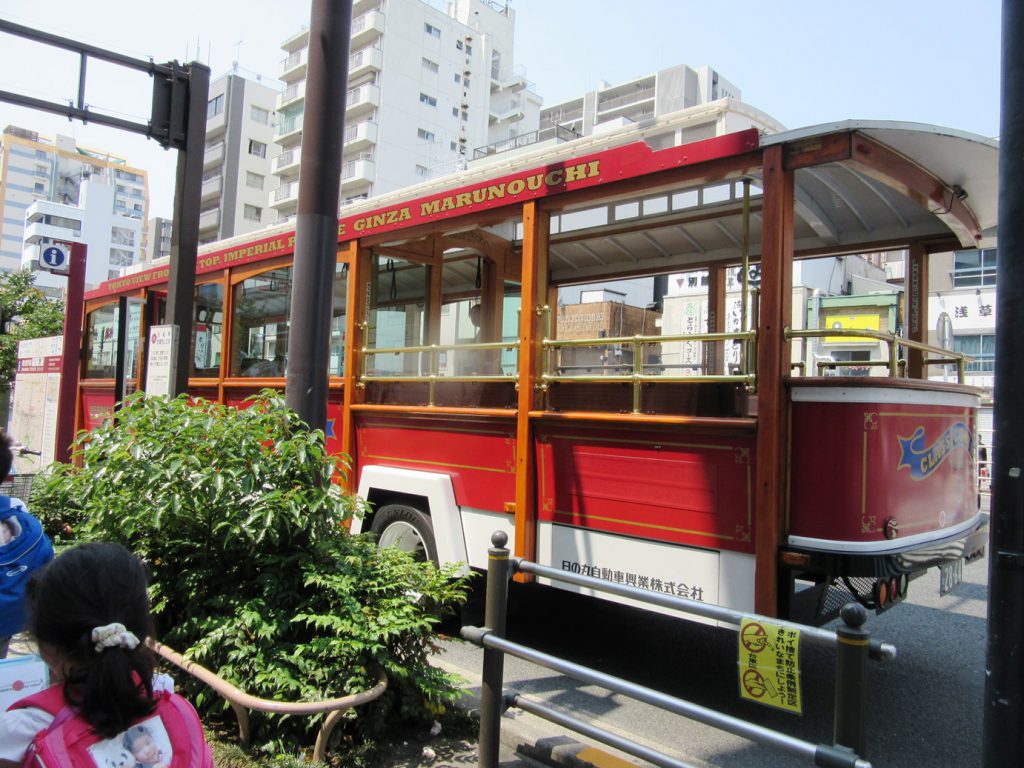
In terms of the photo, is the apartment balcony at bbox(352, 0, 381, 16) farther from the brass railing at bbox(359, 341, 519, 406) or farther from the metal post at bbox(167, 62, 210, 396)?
the brass railing at bbox(359, 341, 519, 406)

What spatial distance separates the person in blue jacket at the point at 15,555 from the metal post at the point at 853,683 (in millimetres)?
2499

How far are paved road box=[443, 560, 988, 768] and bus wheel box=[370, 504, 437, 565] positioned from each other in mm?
690

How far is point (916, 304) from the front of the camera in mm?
5539

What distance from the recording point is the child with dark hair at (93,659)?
1456mm

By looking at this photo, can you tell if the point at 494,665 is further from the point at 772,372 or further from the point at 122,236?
the point at 122,236

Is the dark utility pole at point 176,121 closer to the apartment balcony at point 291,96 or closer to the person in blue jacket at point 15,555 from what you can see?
the person in blue jacket at point 15,555

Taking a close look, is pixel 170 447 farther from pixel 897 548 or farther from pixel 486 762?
pixel 897 548

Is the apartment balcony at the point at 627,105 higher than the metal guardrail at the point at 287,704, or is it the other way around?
the apartment balcony at the point at 627,105

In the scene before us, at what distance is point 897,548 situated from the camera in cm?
367

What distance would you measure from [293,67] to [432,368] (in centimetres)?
5220

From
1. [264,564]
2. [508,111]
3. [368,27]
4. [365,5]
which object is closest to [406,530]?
[264,564]

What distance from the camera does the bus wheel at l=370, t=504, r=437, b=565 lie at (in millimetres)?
5398

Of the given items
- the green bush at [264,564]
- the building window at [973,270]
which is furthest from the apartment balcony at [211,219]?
the green bush at [264,564]

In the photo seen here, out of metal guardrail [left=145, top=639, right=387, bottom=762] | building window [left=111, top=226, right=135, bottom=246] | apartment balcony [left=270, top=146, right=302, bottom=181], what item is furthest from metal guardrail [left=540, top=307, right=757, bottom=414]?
building window [left=111, top=226, right=135, bottom=246]
